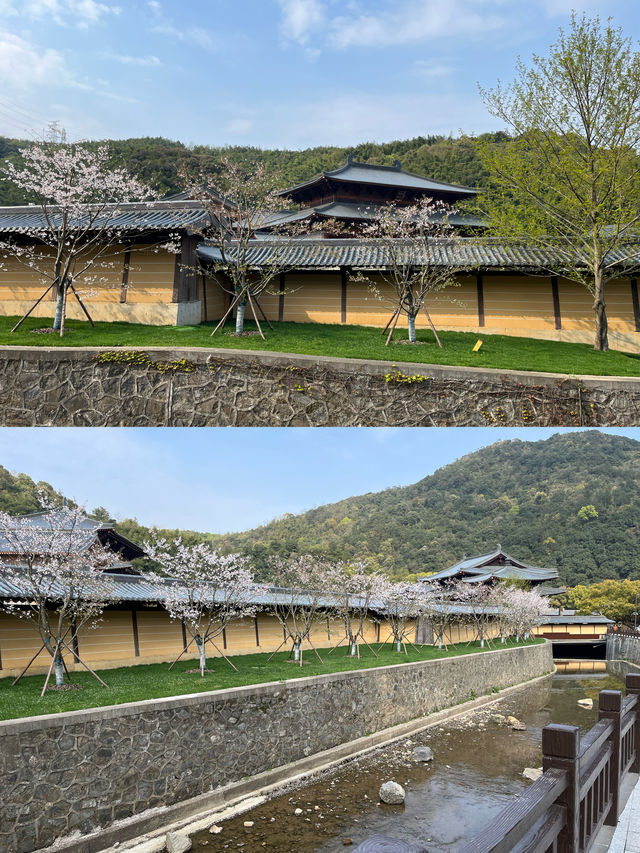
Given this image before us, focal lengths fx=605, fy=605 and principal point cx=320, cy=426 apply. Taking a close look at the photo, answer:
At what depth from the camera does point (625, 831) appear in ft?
13.7

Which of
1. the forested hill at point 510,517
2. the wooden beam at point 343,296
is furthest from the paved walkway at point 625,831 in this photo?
the forested hill at point 510,517

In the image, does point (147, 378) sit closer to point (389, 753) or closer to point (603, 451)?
point (389, 753)

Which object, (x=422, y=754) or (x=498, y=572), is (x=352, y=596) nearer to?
(x=422, y=754)

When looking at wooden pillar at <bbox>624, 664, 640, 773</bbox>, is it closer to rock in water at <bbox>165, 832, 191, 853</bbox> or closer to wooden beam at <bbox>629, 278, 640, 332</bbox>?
rock in water at <bbox>165, 832, 191, 853</bbox>

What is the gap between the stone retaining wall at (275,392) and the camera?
12.4m

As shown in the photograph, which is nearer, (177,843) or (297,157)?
(177,843)

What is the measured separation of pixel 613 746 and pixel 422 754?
30.4 feet

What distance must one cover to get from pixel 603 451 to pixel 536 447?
25.3 ft

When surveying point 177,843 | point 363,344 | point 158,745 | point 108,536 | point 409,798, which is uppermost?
point 363,344

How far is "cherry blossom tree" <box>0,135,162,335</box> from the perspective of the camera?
1393cm

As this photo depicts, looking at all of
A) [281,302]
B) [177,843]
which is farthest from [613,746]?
[281,302]

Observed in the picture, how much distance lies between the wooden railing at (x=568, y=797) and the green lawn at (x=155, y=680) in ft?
21.8

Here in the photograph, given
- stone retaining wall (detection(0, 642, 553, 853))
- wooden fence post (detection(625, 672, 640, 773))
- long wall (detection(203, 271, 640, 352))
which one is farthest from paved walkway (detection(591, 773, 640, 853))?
long wall (detection(203, 271, 640, 352))

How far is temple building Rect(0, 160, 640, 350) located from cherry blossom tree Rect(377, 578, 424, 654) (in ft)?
29.2
